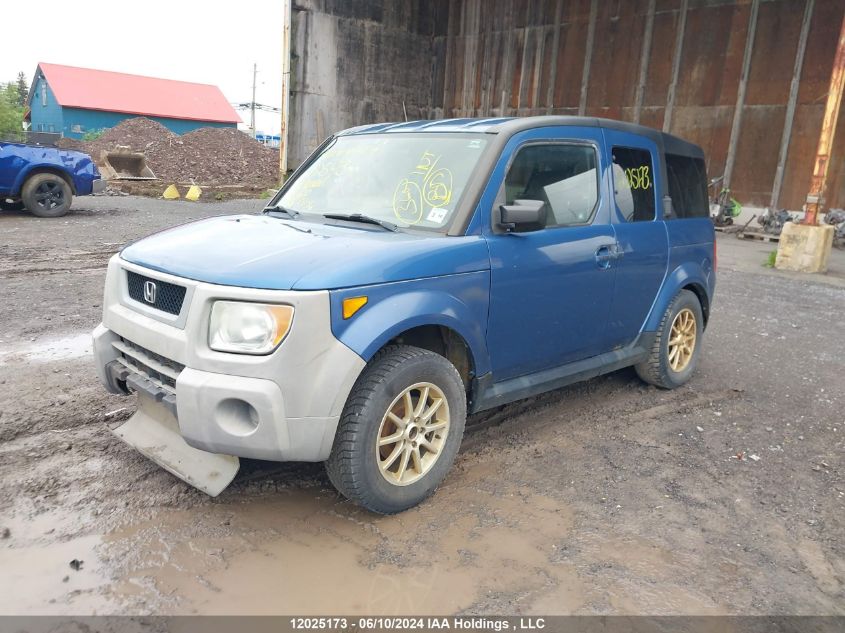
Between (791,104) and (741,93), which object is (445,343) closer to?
(791,104)

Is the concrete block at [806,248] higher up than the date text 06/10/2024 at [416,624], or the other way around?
the concrete block at [806,248]

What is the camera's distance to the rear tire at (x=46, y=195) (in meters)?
12.5

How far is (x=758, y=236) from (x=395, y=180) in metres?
13.4

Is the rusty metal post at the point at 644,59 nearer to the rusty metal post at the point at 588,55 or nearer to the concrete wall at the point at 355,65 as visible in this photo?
the rusty metal post at the point at 588,55

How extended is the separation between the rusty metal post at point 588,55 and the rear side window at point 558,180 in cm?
1627

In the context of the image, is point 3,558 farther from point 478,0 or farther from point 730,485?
point 478,0

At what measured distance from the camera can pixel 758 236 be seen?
14625mm

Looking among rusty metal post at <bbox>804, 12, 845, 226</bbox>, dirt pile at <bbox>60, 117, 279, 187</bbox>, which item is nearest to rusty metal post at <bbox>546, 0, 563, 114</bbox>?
rusty metal post at <bbox>804, 12, 845, 226</bbox>

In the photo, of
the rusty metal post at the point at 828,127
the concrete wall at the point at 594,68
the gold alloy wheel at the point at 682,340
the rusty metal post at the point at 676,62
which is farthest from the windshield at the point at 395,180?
the rusty metal post at the point at 676,62

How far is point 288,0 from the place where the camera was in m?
18.1

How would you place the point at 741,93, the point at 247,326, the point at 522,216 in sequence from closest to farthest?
the point at 247,326
the point at 522,216
the point at 741,93

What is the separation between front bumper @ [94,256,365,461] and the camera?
106 inches

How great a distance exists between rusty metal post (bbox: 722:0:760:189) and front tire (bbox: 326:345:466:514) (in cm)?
1589

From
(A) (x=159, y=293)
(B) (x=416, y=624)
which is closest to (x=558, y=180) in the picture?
(A) (x=159, y=293)
